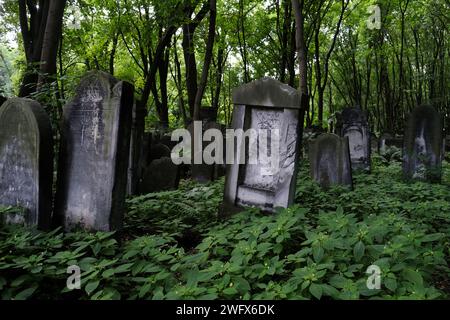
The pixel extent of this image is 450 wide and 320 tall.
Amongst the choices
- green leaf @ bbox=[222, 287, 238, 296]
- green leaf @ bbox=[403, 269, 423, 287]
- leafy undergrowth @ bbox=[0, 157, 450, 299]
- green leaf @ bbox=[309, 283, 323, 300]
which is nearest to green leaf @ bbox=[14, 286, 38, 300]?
leafy undergrowth @ bbox=[0, 157, 450, 299]

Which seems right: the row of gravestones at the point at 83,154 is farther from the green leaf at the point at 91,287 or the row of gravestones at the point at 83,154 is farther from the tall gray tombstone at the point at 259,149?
the green leaf at the point at 91,287

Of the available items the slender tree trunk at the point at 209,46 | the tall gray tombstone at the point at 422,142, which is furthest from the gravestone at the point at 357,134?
the slender tree trunk at the point at 209,46

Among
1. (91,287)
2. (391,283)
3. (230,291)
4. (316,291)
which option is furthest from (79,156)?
(391,283)

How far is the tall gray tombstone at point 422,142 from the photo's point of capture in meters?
7.59

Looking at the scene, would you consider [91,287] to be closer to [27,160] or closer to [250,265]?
[250,265]

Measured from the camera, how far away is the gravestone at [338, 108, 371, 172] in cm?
963

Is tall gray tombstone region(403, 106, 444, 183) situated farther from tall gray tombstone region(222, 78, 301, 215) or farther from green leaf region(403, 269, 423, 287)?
green leaf region(403, 269, 423, 287)

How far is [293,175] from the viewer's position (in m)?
4.83

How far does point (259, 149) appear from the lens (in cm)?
519

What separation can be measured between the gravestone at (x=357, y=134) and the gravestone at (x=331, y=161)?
277cm

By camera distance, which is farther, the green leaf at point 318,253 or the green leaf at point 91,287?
the green leaf at point 318,253

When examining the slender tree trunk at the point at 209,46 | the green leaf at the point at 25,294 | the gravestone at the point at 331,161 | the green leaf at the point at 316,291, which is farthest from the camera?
the slender tree trunk at the point at 209,46

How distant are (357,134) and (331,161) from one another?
373 cm

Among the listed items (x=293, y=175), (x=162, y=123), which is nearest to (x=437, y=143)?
(x=293, y=175)
